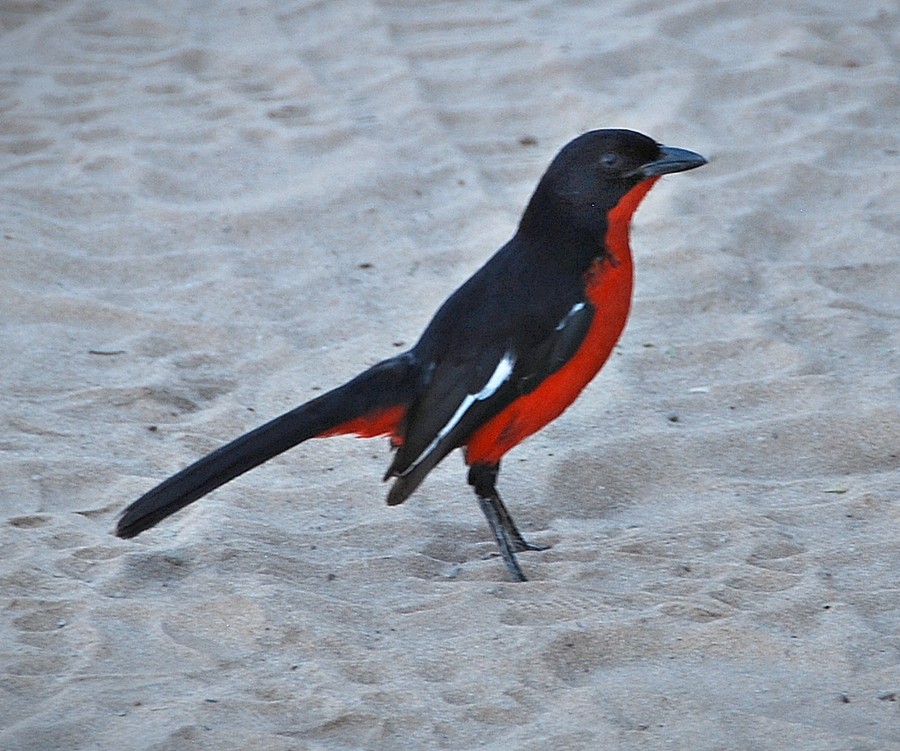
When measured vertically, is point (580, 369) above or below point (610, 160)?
below

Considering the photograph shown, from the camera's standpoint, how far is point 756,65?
6.94 metres

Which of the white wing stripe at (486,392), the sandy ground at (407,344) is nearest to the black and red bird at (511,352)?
the white wing stripe at (486,392)

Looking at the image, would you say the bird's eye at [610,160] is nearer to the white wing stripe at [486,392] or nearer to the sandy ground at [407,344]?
the white wing stripe at [486,392]

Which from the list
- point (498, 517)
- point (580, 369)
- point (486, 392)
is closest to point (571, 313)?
point (580, 369)

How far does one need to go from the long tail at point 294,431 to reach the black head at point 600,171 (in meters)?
0.63

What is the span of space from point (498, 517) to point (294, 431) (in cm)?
68

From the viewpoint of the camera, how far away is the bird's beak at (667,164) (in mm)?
4016

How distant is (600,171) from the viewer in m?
4.00

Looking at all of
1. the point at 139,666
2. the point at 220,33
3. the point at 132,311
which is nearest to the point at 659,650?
the point at 139,666

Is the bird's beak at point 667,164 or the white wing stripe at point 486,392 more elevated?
the bird's beak at point 667,164

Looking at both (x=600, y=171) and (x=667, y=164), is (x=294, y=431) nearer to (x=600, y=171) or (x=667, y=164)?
(x=600, y=171)

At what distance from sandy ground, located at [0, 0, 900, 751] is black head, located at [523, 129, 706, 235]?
0.84m

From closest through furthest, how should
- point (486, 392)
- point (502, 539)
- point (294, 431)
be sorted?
point (294, 431) → point (486, 392) → point (502, 539)

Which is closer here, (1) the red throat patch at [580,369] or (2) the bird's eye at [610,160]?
(1) the red throat patch at [580,369]
